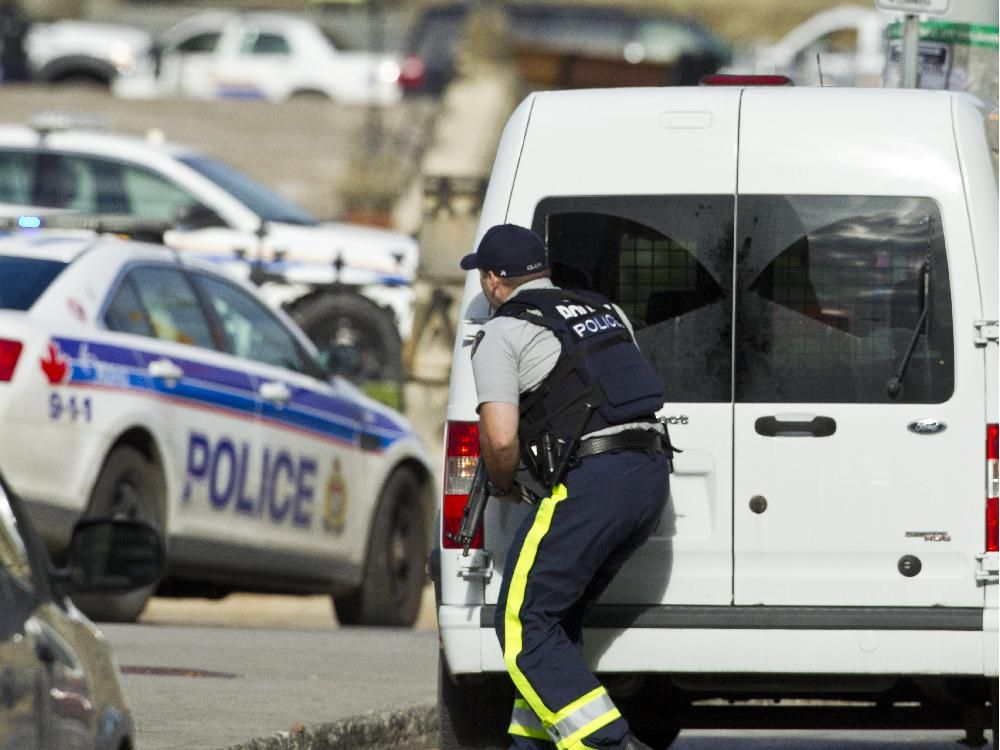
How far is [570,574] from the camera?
6617 mm

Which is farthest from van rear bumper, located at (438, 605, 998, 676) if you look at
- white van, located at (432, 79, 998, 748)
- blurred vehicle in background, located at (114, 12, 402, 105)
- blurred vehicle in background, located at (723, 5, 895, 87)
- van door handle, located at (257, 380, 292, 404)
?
blurred vehicle in background, located at (114, 12, 402, 105)

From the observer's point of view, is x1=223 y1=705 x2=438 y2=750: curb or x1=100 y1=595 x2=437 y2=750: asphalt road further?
x1=100 y1=595 x2=437 y2=750: asphalt road

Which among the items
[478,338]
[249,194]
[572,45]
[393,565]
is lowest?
[393,565]

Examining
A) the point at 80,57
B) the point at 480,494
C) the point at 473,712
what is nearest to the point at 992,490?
the point at 480,494

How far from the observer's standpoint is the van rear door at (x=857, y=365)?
6770 millimetres

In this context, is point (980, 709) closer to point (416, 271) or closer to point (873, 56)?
point (416, 271)

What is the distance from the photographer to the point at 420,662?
9.88 metres

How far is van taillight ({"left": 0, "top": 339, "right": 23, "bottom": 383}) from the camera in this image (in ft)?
30.8

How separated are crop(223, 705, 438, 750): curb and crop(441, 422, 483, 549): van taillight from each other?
2.85 ft

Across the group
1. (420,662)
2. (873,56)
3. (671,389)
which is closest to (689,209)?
(671,389)

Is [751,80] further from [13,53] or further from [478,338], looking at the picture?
[13,53]

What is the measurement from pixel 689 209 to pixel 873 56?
2678 cm

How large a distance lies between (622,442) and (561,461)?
182 millimetres

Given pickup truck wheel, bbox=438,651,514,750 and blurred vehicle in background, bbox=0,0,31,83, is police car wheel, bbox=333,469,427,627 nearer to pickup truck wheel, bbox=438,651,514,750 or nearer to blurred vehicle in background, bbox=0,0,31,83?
pickup truck wheel, bbox=438,651,514,750
